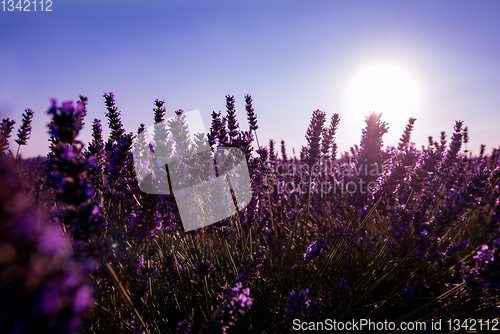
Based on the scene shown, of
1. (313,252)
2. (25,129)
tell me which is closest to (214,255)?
(313,252)

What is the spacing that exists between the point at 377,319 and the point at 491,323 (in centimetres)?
87

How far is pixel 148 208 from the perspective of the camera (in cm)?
146

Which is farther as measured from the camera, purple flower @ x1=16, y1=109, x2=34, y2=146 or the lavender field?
purple flower @ x1=16, y1=109, x2=34, y2=146

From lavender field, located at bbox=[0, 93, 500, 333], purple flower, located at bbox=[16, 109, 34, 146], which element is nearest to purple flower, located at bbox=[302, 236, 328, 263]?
lavender field, located at bbox=[0, 93, 500, 333]

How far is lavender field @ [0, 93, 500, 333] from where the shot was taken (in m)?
0.57

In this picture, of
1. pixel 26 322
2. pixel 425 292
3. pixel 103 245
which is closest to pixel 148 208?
pixel 103 245

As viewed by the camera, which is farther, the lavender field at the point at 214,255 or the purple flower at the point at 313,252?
the purple flower at the point at 313,252

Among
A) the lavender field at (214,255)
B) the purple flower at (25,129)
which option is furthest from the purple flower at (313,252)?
the purple flower at (25,129)

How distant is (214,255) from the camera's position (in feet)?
7.32

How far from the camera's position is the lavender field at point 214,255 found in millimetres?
574

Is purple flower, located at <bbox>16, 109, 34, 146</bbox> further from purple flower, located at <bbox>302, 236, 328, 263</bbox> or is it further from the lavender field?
purple flower, located at <bbox>302, 236, 328, 263</bbox>

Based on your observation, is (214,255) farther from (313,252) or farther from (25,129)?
(25,129)

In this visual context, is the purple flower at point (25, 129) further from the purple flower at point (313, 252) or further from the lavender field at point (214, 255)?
the purple flower at point (313, 252)

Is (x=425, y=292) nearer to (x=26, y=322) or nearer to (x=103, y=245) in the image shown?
(x=103, y=245)
